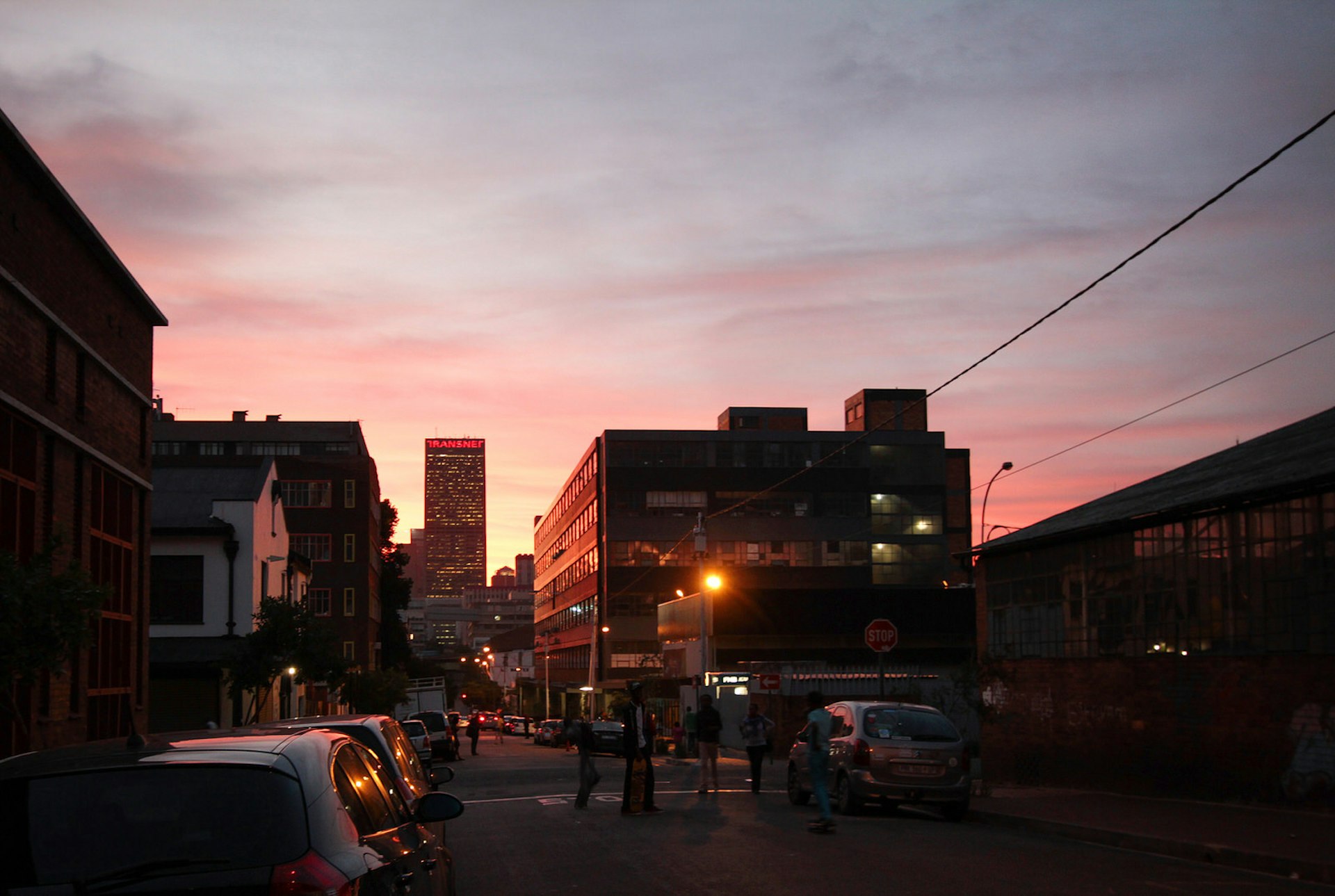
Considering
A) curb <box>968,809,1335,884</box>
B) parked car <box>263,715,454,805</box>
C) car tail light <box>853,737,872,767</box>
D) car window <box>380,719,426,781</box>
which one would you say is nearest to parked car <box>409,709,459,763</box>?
car tail light <box>853,737,872,767</box>

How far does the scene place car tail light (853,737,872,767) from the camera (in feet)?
59.6

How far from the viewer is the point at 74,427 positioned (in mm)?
21203

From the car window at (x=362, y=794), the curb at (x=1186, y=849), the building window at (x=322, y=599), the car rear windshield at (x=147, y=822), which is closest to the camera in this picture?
the car rear windshield at (x=147, y=822)

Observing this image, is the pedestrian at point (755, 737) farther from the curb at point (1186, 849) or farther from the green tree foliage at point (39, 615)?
the green tree foliage at point (39, 615)

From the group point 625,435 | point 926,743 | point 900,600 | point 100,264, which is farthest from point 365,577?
point 926,743

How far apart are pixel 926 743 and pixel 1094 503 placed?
28.3 ft

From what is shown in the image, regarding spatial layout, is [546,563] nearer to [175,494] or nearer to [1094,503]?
[175,494]

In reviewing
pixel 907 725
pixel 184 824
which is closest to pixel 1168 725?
pixel 907 725

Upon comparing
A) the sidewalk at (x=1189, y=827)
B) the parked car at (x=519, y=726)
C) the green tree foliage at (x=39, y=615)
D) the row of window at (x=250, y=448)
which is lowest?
the parked car at (x=519, y=726)

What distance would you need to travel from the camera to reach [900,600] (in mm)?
66000

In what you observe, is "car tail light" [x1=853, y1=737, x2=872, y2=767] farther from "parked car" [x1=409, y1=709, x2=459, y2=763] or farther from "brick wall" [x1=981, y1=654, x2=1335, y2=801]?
"parked car" [x1=409, y1=709, x2=459, y2=763]

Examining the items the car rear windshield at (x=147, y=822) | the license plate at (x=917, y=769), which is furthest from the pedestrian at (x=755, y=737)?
the car rear windshield at (x=147, y=822)

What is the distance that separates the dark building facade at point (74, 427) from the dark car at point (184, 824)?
9.48 metres

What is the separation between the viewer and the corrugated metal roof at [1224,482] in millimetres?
17609
